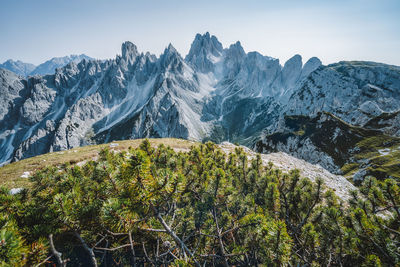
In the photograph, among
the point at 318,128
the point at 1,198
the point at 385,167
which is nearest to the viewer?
the point at 1,198

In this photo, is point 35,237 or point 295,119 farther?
point 295,119

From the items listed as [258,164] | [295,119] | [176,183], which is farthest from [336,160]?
[176,183]

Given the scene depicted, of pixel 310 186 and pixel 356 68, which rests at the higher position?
pixel 356 68

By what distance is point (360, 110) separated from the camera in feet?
327

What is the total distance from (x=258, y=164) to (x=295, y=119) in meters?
107

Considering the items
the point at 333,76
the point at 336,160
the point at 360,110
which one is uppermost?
the point at 333,76

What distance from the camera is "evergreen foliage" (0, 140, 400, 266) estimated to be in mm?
3379

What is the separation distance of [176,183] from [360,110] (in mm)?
141336

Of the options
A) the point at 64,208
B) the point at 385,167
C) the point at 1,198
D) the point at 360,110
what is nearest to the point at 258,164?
the point at 64,208

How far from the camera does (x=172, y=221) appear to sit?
4773 millimetres

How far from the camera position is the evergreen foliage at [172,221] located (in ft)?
11.1

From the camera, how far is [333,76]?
17588 centimetres

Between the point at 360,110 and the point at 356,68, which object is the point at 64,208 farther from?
the point at 356,68

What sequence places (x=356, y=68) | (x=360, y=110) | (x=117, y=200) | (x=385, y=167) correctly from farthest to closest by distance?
(x=356, y=68) < (x=360, y=110) < (x=385, y=167) < (x=117, y=200)
